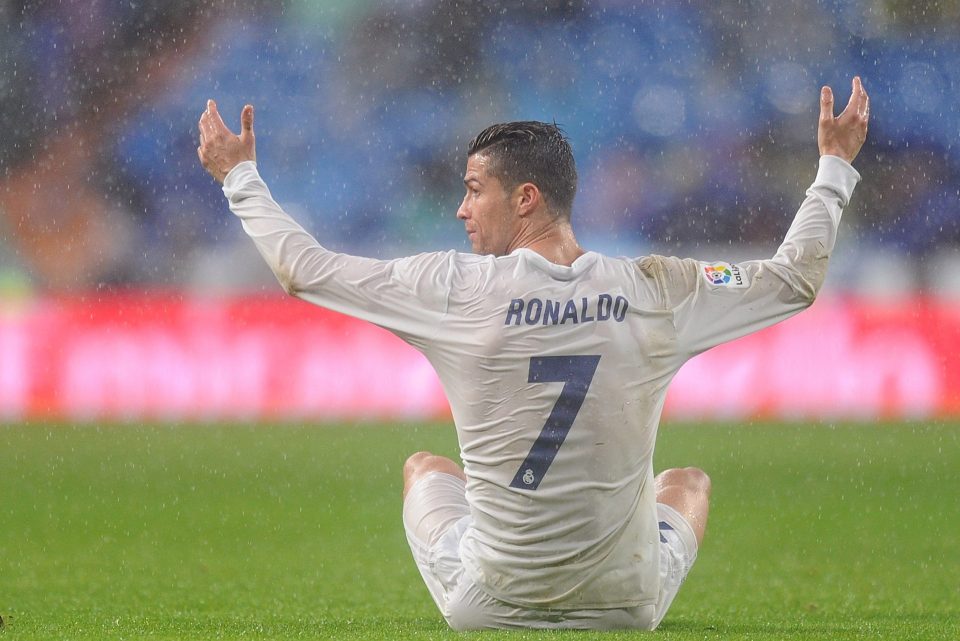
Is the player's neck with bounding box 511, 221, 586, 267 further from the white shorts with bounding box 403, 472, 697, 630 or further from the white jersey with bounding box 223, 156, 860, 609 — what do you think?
the white shorts with bounding box 403, 472, 697, 630

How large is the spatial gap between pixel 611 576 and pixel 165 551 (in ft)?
13.4

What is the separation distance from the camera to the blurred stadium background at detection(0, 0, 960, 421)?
45.4ft

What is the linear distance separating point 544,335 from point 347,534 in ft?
15.9

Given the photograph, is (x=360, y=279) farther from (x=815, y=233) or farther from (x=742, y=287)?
(x=815, y=233)

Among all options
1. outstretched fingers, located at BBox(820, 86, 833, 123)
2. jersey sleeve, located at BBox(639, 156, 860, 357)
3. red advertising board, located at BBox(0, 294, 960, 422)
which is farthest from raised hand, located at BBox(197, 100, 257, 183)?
red advertising board, located at BBox(0, 294, 960, 422)

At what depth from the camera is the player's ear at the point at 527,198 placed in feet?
11.0

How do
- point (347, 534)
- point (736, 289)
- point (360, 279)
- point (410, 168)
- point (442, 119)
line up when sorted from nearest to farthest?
point (360, 279) < point (736, 289) < point (347, 534) < point (410, 168) < point (442, 119)

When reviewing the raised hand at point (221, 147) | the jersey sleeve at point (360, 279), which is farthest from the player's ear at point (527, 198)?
the raised hand at point (221, 147)

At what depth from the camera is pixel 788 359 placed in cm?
1384

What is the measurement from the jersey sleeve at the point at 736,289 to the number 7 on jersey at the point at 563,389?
247 mm

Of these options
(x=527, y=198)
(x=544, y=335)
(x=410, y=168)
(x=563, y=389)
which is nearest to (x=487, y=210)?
(x=527, y=198)

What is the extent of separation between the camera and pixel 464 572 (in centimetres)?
343

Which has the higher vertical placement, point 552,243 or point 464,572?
point 552,243

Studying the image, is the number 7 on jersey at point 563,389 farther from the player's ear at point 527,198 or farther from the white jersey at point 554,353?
the player's ear at point 527,198
